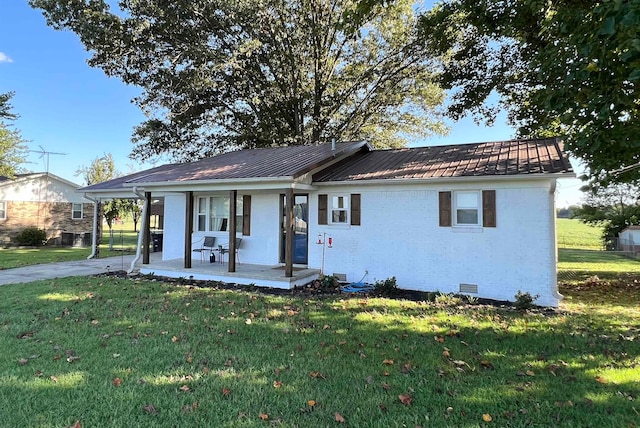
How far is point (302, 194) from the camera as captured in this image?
10.9 m

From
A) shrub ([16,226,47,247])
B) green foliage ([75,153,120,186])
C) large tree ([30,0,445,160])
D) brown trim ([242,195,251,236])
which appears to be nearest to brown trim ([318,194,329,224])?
brown trim ([242,195,251,236])

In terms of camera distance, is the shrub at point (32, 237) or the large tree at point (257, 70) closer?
the large tree at point (257, 70)

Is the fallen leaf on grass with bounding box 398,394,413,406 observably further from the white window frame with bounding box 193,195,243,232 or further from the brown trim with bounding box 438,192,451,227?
the white window frame with bounding box 193,195,243,232

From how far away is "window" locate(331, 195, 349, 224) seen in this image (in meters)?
10.2

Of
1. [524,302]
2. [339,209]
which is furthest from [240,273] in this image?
[524,302]

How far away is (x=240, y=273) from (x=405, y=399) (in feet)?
23.3

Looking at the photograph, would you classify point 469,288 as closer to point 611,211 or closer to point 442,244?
point 442,244

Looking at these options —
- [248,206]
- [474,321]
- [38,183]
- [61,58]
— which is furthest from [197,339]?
[38,183]

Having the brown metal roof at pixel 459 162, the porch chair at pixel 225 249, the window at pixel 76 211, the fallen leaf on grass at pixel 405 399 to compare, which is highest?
the brown metal roof at pixel 459 162

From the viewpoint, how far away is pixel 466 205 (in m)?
8.75

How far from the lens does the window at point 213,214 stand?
12.0 meters

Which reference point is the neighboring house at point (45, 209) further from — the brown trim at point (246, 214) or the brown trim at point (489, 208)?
the brown trim at point (489, 208)

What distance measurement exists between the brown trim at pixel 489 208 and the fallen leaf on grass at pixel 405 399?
598 cm

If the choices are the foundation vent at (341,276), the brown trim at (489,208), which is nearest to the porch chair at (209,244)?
the foundation vent at (341,276)
